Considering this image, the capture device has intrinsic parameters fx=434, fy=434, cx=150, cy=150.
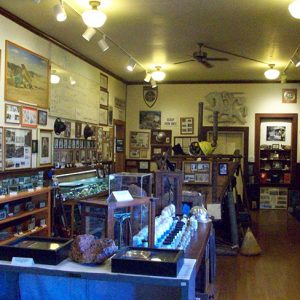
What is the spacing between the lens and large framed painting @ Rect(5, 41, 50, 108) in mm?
5695

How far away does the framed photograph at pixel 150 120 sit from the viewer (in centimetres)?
1137

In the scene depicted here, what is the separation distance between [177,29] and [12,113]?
261cm

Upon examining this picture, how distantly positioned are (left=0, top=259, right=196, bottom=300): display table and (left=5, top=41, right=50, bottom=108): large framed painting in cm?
408

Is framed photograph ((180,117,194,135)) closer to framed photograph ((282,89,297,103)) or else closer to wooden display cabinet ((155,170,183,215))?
framed photograph ((282,89,297,103))

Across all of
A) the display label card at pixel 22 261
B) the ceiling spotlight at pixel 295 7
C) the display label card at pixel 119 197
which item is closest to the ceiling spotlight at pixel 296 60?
the ceiling spotlight at pixel 295 7

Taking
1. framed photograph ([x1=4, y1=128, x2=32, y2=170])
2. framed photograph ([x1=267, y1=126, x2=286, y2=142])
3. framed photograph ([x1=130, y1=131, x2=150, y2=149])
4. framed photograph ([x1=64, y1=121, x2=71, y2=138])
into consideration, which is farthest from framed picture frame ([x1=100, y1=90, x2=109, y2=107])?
framed photograph ([x1=267, y1=126, x2=286, y2=142])

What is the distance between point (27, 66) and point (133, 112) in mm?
5557

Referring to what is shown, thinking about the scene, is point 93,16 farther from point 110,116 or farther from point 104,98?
point 110,116

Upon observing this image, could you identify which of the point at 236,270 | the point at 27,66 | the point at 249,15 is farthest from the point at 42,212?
the point at 249,15

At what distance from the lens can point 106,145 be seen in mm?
9789

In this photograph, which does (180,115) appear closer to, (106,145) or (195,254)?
(106,145)

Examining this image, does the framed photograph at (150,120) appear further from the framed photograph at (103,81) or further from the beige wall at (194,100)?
the framed photograph at (103,81)

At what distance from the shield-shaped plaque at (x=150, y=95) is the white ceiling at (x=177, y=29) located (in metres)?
2.29

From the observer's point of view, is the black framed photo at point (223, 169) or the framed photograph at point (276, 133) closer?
the black framed photo at point (223, 169)
